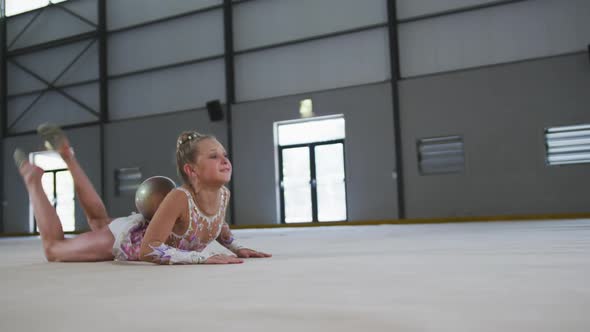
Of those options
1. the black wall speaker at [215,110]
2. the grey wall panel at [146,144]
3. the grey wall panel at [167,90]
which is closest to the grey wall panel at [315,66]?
the black wall speaker at [215,110]

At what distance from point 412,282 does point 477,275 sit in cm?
27

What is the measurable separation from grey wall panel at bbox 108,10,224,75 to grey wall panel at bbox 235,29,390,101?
0.99 meters

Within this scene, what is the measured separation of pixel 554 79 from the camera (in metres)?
9.05

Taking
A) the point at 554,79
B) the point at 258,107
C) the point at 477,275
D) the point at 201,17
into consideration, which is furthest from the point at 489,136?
the point at 477,275

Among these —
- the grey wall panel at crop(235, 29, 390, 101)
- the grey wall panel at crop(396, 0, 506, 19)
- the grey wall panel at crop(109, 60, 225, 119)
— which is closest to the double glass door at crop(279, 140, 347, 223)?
the grey wall panel at crop(235, 29, 390, 101)

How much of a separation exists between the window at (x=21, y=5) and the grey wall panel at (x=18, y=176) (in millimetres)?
3591

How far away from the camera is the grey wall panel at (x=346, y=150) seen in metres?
10.2

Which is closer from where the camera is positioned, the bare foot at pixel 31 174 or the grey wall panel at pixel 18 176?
the bare foot at pixel 31 174

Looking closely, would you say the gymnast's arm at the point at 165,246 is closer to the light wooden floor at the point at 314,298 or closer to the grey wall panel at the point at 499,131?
the light wooden floor at the point at 314,298

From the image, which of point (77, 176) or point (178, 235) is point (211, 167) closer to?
point (178, 235)

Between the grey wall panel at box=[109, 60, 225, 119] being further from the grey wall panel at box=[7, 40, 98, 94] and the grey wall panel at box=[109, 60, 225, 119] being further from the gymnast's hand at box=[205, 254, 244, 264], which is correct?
the gymnast's hand at box=[205, 254, 244, 264]

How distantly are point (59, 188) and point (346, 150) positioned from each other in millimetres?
7976

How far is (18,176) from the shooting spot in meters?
14.0

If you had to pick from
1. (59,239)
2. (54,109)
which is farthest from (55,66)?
(59,239)
